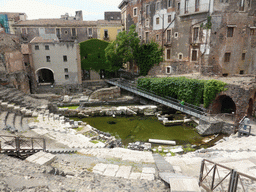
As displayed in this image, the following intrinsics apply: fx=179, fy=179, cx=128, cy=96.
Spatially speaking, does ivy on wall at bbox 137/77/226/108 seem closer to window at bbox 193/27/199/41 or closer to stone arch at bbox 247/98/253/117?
stone arch at bbox 247/98/253/117

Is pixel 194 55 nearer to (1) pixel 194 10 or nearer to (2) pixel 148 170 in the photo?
(1) pixel 194 10

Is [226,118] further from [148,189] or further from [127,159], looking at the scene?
[148,189]

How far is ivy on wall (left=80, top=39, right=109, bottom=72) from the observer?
30100mm

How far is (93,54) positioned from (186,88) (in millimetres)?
17786

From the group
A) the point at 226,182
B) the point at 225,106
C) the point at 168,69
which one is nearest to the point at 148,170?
the point at 226,182

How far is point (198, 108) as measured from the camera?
18.5 meters

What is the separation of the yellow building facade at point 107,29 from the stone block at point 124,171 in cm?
3514

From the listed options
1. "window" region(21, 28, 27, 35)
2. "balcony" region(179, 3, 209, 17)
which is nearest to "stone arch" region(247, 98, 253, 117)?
"balcony" region(179, 3, 209, 17)

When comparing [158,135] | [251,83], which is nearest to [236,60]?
[251,83]

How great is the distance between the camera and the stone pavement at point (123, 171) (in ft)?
21.5

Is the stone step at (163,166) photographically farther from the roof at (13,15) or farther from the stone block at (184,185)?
the roof at (13,15)

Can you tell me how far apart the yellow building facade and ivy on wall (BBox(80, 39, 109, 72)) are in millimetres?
8673

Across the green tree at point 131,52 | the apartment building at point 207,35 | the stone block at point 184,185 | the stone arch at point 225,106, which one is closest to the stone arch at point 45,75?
the green tree at point 131,52

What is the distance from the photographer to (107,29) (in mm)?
38656
